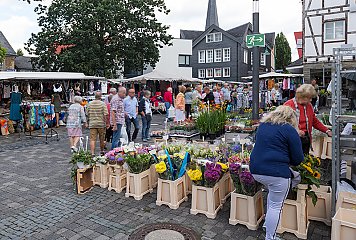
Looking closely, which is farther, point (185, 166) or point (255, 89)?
point (255, 89)

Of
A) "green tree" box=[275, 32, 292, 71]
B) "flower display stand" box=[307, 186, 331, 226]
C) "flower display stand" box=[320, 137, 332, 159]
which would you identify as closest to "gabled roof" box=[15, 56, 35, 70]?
"green tree" box=[275, 32, 292, 71]

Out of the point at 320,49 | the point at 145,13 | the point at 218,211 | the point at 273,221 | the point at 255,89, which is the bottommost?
the point at 218,211

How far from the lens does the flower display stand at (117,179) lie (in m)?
5.55

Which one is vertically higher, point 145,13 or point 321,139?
point 145,13

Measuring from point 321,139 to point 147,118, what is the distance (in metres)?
5.22

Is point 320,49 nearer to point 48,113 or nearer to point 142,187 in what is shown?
point 48,113

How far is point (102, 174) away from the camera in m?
5.84

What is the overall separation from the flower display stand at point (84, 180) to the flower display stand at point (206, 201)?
205 cm

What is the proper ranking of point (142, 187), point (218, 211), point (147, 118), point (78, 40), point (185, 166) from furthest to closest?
point (78, 40), point (147, 118), point (142, 187), point (185, 166), point (218, 211)

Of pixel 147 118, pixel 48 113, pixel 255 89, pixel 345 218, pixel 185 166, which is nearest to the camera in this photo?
pixel 345 218

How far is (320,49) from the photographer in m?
19.6

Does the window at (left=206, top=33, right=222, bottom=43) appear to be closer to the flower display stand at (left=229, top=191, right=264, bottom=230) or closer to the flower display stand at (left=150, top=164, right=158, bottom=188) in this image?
the flower display stand at (left=150, top=164, right=158, bottom=188)

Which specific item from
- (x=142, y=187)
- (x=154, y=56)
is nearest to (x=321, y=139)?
(x=142, y=187)

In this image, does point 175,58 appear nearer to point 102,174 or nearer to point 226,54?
point 226,54
